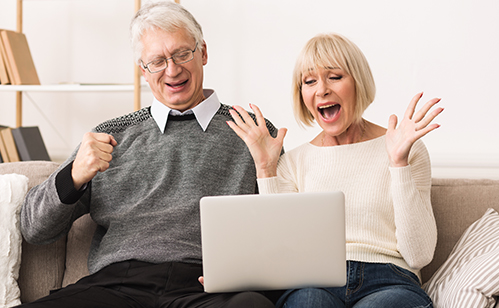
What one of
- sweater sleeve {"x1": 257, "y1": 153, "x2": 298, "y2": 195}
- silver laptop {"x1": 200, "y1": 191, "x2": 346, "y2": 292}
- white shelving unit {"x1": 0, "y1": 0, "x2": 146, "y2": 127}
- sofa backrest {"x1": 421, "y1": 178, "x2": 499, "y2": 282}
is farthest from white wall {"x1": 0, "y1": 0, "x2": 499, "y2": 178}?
silver laptop {"x1": 200, "y1": 191, "x2": 346, "y2": 292}

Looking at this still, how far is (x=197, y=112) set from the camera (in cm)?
175

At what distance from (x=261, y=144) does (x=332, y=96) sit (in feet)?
0.89

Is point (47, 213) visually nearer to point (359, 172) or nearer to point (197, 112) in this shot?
point (197, 112)

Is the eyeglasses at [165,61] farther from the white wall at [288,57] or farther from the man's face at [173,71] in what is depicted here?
the white wall at [288,57]

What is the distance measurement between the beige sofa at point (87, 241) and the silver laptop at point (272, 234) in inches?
27.5

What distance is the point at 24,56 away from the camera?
2.72m

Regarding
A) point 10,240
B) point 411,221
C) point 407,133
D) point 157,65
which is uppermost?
point 157,65

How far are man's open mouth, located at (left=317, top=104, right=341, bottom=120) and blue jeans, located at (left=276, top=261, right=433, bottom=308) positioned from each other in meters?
0.48

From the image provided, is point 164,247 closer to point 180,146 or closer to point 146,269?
point 146,269

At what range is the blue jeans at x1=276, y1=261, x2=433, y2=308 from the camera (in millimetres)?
1257

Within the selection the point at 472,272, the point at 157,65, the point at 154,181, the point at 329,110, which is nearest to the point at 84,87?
the point at 157,65

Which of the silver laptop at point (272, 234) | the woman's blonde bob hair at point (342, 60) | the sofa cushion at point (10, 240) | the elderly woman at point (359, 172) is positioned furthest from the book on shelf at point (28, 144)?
→ the silver laptop at point (272, 234)

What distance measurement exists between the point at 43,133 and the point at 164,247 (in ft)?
5.75

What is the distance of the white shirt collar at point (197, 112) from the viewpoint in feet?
5.74
